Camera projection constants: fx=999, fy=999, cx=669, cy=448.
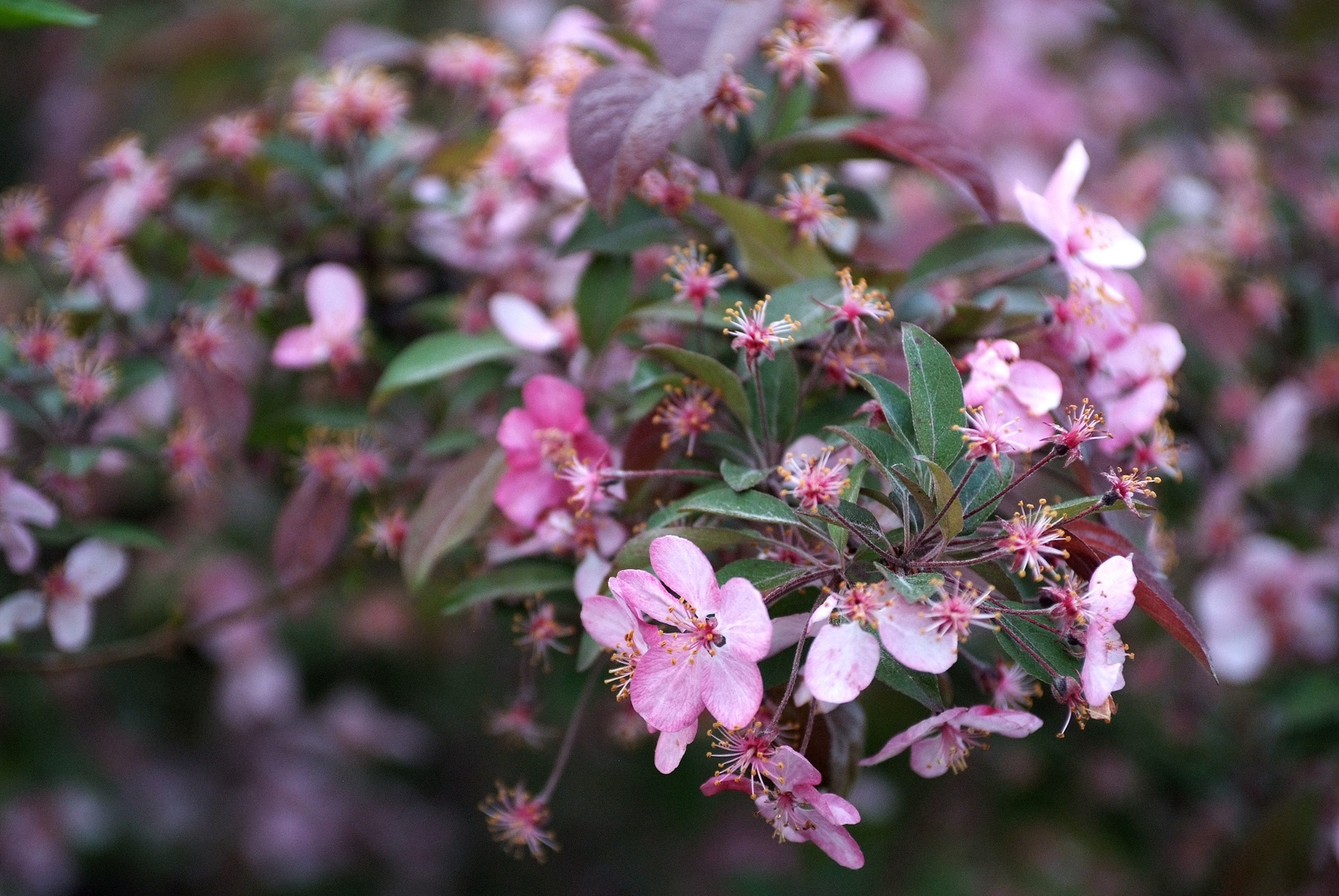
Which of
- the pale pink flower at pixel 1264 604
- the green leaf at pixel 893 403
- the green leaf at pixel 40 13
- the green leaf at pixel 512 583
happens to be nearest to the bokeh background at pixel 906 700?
the pale pink flower at pixel 1264 604

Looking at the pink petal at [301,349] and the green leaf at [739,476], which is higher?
the green leaf at [739,476]

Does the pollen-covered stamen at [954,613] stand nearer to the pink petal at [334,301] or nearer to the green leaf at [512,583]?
the green leaf at [512,583]

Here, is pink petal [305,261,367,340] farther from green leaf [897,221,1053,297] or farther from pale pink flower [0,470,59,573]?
green leaf [897,221,1053,297]

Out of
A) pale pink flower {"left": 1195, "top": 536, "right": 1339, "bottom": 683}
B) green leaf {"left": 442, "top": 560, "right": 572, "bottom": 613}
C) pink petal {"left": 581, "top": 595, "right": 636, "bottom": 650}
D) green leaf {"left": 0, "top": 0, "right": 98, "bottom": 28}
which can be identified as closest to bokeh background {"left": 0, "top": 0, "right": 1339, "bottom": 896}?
pale pink flower {"left": 1195, "top": 536, "right": 1339, "bottom": 683}

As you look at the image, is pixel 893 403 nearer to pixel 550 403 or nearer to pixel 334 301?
pixel 550 403

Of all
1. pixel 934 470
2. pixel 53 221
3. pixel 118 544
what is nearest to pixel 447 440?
pixel 118 544

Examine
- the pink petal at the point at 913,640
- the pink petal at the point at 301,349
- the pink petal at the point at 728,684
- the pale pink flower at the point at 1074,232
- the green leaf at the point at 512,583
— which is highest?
the pale pink flower at the point at 1074,232

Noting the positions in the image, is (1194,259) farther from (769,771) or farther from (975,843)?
(975,843)
